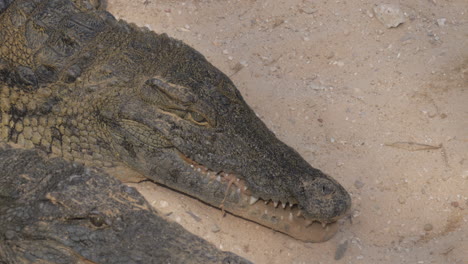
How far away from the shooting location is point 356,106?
5203 millimetres

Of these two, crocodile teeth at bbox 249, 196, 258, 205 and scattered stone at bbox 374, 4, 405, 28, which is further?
scattered stone at bbox 374, 4, 405, 28

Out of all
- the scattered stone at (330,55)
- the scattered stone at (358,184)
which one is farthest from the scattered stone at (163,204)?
the scattered stone at (330,55)

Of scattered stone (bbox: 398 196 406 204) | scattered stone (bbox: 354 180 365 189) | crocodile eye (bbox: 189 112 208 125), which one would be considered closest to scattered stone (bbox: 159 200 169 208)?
crocodile eye (bbox: 189 112 208 125)

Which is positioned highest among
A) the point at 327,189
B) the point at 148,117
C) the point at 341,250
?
the point at 148,117

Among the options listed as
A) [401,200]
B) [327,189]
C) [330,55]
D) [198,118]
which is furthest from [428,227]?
[330,55]

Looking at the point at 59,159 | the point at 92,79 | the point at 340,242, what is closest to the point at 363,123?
the point at 340,242

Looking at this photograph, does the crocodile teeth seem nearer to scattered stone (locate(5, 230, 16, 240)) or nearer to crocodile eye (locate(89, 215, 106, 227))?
crocodile eye (locate(89, 215, 106, 227))

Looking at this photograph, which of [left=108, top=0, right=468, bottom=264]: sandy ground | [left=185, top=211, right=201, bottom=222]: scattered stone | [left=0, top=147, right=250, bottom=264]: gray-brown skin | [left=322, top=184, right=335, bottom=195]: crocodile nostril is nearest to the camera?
[left=0, top=147, right=250, bottom=264]: gray-brown skin

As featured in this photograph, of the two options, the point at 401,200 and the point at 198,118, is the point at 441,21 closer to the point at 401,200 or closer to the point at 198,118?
the point at 401,200

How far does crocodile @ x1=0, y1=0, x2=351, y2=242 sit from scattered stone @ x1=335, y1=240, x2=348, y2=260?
0.10 m

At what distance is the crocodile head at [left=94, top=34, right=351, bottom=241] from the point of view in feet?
13.9

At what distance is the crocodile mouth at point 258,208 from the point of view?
428 centimetres

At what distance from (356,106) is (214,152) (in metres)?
1.37

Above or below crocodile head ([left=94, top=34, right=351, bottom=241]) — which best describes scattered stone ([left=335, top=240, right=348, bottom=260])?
below
